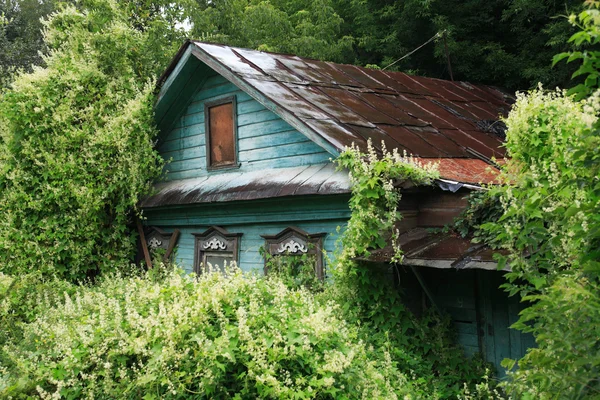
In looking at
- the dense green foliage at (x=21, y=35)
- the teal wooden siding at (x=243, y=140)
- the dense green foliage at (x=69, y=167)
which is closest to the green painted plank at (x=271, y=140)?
the teal wooden siding at (x=243, y=140)

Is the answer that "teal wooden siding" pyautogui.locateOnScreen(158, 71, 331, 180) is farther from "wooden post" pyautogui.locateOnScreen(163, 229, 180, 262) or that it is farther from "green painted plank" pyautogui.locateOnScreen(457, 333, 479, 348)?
"green painted plank" pyautogui.locateOnScreen(457, 333, 479, 348)

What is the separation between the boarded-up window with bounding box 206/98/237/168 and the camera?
31.8 feet

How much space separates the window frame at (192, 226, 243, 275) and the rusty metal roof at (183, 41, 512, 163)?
2496mm

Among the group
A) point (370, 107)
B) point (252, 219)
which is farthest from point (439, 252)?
point (252, 219)

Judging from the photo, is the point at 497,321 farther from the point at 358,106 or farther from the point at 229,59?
the point at 229,59

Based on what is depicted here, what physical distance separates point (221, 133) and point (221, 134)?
18mm

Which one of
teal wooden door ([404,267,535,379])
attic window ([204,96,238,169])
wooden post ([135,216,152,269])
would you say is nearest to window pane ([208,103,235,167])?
attic window ([204,96,238,169])

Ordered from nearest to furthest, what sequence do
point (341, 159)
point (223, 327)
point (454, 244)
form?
point (223, 327)
point (454, 244)
point (341, 159)

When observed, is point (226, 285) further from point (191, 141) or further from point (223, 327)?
point (191, 141)

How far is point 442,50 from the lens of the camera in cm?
1625

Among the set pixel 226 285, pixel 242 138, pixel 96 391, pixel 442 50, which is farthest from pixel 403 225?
pixel 442 50

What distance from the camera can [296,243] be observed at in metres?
8.42

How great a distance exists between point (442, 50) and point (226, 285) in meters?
12.7

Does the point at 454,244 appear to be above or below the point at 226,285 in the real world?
above
